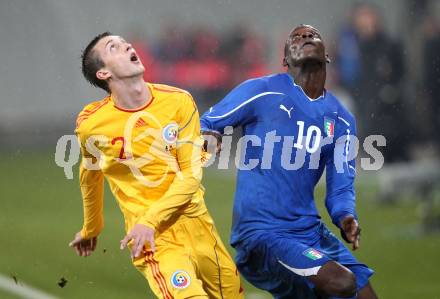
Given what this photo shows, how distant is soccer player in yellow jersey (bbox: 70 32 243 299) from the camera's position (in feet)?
21.4

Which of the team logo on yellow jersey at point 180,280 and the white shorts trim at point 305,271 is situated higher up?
the white shorts trim at point 305,271

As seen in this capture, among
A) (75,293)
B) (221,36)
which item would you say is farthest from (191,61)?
(75,293)

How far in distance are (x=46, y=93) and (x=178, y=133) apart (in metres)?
16.1

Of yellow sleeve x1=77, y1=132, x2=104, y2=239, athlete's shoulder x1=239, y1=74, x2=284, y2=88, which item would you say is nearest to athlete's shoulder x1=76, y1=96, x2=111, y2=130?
yellow sleeve x1=77, y1=132, x2=104, y2=239

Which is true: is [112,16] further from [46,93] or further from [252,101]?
[252,101]

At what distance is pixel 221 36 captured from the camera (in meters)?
22.8

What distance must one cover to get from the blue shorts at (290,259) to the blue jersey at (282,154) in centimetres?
6

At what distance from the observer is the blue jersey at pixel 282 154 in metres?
6.98

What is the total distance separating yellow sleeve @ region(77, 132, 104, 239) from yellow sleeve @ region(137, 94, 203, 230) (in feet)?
1.76

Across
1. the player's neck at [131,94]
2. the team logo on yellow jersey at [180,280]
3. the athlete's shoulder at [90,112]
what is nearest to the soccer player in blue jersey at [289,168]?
the player's neck at [131,94]

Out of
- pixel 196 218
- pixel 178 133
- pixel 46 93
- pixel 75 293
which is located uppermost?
pixel 46 93

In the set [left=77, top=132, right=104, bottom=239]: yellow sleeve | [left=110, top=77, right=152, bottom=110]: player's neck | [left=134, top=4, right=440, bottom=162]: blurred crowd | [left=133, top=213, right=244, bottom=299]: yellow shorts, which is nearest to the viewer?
[left=133, top=213, right=244, bottom=299]: yellow shorts

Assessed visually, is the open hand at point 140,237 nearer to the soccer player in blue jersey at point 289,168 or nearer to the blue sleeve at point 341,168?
the soccer player in blue jersey at point 289,168

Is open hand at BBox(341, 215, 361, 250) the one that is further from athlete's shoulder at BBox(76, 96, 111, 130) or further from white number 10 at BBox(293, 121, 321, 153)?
athlete's shoulder at BBox(76, 96, 111, 130)
